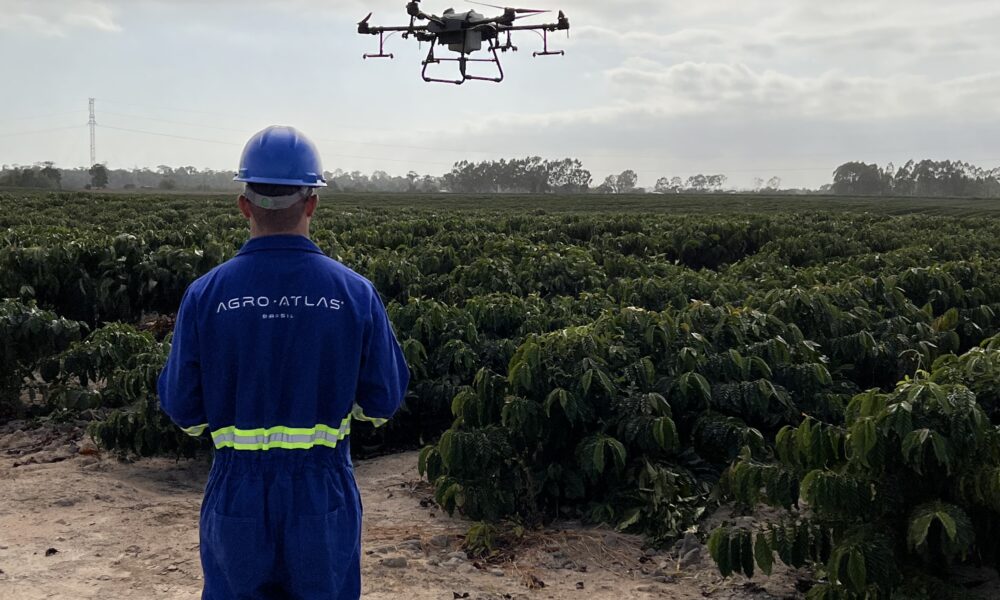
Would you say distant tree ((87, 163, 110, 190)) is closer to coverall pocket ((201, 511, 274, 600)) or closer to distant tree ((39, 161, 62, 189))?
distant tree ((39, 161, 62, 189))

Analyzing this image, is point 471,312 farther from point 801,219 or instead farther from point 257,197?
point 801,219

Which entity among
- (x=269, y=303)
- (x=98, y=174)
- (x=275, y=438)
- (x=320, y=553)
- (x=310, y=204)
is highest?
(x=98, y=174)

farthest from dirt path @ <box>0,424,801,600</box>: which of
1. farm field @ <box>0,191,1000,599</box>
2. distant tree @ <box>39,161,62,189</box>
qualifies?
distant tree @ <box>39,161,62,189</box>

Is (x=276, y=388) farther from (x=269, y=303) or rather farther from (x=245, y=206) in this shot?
(x=245, y=206)

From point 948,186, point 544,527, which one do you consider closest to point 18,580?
point 544,527

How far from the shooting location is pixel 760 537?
11.2 feet

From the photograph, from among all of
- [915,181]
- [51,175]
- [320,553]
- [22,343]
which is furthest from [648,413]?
[915,181]

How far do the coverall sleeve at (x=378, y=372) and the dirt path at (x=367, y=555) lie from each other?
163 cm

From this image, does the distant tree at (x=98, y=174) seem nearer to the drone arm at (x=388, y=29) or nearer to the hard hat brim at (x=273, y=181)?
the drone arm at (x=388, y=29)

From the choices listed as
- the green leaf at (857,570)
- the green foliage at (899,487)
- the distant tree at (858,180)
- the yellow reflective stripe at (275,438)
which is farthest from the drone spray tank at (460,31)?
the distant tree at (858,180)

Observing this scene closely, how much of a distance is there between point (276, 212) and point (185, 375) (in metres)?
0.49

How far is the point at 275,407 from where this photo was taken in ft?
7.17

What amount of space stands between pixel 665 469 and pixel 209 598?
106 inches

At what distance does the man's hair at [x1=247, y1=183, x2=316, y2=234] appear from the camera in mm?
2248
